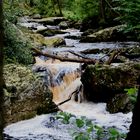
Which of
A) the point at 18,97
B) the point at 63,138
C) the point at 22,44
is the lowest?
the point at 63,138

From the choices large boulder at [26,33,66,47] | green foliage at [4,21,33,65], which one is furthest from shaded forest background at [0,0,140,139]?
large boulder at [26,33,66,47]

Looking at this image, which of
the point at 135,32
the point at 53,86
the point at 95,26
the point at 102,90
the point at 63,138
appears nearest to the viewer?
the point at 63,138

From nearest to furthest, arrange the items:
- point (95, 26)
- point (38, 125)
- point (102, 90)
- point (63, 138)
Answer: point (63, 138) < point (38, 125) < point (102, 90) < point (95, 26)

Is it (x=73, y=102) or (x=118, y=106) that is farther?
(x=73, y=102)

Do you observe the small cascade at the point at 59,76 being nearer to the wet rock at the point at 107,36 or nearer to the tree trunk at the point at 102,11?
the wet rock at the point at 107,36

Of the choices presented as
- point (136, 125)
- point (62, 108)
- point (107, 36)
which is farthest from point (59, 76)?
point (136, 125)

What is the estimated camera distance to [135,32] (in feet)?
61.5

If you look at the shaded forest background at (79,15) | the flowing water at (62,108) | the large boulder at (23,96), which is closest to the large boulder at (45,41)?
the shaded forest background at (79,15)

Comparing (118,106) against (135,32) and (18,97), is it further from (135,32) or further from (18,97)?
(135,32)

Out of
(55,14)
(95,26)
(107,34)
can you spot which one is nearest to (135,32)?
(107,34)

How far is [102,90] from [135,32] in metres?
9.33

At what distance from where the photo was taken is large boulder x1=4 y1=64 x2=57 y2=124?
8117mm

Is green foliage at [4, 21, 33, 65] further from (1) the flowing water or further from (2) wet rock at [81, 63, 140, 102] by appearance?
(2) wet rock at [81, 63, 140, 102]

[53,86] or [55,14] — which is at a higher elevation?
[55,14]
